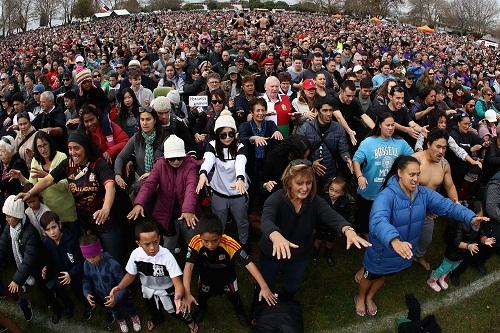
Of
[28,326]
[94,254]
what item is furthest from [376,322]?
[28,326]

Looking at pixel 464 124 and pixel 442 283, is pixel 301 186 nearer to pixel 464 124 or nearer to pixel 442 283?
pixel 442 283

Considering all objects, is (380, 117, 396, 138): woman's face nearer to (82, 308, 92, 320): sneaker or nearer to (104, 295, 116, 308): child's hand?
(104, 295, 116, 308): child's hand

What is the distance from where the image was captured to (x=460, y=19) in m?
76.2

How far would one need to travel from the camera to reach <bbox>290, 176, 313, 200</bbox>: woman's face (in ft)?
10.5

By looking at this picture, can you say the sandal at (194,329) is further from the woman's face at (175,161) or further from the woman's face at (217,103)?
the woman's face at (217,103)

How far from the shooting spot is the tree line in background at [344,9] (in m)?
69.9

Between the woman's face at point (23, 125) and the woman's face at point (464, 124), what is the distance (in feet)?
21.7

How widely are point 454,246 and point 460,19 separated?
88361 mm

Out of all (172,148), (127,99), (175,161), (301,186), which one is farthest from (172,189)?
(127,99)

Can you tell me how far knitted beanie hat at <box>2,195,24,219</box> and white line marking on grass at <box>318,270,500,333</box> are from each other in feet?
12.1

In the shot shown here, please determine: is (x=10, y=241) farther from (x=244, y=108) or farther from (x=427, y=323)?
(x=427, y=323)

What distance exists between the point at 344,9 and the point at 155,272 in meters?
81.7

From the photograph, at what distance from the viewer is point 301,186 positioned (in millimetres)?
3227

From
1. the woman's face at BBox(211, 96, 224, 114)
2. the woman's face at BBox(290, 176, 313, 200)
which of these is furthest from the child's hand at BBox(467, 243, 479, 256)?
the woman's face at BBox(211, 96, 224, 114)
